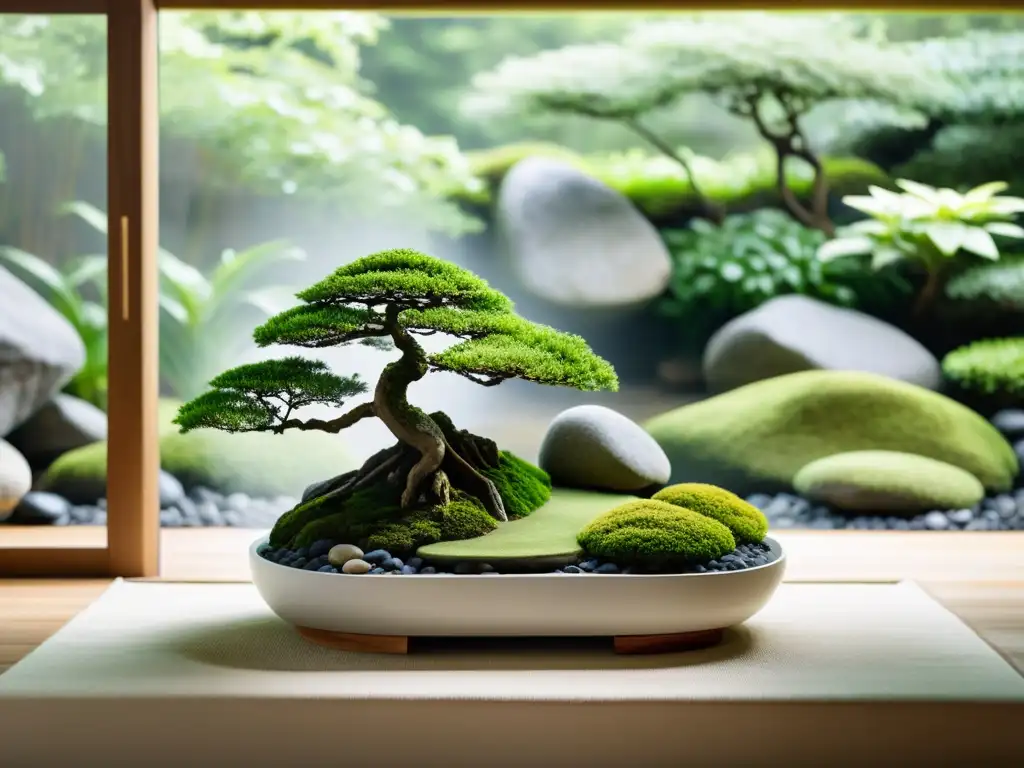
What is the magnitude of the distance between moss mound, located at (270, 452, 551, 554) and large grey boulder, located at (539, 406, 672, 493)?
47 cm

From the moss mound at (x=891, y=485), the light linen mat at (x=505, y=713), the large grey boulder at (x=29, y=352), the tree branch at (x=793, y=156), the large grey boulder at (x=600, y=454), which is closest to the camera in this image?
the light linen mat at (x=505, y=713)

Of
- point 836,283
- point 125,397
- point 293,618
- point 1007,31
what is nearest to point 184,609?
point 293,618

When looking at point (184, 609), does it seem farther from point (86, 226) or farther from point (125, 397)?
point (86, 226)

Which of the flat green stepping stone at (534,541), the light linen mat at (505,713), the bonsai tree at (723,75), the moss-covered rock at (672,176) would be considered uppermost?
the bonsai tree at (723,75)

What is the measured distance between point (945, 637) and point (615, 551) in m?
0.94

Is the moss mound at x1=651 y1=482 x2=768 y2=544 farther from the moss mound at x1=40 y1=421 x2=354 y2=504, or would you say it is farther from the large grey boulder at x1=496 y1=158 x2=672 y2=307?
the moss mound at x1=40 y1=421 x2=354 y2=504

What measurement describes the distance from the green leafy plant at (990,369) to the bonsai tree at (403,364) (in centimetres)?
265

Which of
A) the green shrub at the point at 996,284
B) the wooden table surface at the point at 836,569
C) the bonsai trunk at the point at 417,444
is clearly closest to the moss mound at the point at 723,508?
the bonsai trunk at the point at 417,444

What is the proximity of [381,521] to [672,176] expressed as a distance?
2742 millimetres

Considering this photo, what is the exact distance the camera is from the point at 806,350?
16.9ft

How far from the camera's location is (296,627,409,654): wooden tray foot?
2.88 metres

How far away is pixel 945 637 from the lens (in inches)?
121

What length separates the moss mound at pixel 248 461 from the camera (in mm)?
4934

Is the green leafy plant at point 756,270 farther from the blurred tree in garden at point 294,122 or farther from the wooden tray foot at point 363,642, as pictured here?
the wooden tray foot at point 363,642
